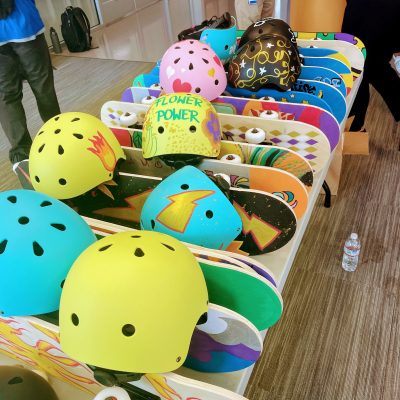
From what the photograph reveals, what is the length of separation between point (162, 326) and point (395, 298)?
1440 mm

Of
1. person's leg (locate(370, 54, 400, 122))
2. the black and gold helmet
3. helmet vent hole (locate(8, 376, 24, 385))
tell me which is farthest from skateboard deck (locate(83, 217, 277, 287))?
person's leg (locate(370, 54, 400, 122))

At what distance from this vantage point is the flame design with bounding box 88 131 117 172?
1091 mm

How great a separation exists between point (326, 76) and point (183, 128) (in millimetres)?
812

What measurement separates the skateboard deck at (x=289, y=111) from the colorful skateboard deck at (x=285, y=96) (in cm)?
11

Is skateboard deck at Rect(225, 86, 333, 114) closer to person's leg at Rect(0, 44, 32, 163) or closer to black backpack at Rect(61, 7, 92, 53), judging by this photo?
person's leg at Rect(0, 44, 32, 163)

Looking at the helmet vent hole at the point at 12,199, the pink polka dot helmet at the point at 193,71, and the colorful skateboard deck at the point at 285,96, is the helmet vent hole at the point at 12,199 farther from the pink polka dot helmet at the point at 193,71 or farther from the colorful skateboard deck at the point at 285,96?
the colorful skateboard deck at the point at 285,96

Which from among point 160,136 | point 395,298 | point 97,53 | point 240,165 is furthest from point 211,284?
point 97,53

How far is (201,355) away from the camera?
2.61ft

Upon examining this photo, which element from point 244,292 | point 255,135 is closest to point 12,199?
point 244,292

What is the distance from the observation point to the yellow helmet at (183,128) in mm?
1142

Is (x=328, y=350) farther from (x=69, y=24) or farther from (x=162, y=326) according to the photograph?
(x=69, y=24)

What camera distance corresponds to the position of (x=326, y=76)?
1.65 metres

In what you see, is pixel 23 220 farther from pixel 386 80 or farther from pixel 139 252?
A: pixel 386 80

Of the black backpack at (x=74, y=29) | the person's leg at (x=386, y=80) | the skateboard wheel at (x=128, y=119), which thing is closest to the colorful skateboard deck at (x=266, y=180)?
the skateboard wheel at (x=128, y=119)
